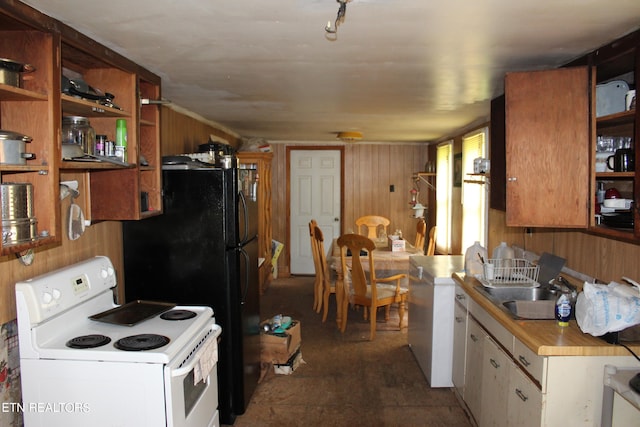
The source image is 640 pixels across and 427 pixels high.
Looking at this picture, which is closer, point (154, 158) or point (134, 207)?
point (134, 207)

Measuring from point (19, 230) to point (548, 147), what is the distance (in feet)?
7.52

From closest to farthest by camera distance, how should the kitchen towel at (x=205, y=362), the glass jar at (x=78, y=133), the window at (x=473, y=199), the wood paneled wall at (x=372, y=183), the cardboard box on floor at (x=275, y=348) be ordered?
the glass jar at (x=78, y=133) → the kitchen towel at (x=205, y=362) → the cardboard box on floor at (x=275, y=348) → the window at (x=473, y=199) → the wood paneled wall at (x=372, y=183)

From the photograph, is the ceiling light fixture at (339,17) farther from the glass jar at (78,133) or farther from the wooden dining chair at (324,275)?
the wooden dining chair at (324,275)

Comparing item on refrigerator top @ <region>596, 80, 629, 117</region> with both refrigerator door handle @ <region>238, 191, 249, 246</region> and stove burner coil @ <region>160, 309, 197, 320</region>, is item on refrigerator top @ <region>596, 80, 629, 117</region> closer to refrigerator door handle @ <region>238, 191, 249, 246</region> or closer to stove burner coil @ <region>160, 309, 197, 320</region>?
refrigerator door handle @ <region>238, 191, 249, 246</region>

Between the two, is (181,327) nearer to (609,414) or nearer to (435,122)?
(609,414)

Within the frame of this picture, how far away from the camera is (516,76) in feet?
→ 7.54

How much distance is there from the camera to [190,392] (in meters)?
2.11

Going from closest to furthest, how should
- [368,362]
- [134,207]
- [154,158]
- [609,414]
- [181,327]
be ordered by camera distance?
1. [609,414]
2. [181,327]
3. [134,207]
4. [154,158]
5. [368,362]

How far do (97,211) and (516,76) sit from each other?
2242 mm

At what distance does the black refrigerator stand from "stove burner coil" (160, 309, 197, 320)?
0.37 metres

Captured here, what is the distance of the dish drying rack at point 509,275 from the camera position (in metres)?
2.71

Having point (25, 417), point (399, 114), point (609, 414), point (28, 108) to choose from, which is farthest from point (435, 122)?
point (25, 417)

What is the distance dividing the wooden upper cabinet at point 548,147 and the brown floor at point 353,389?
143 cm

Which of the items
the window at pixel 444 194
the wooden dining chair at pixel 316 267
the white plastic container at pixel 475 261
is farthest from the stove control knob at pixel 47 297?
the window at pixel 444 194
